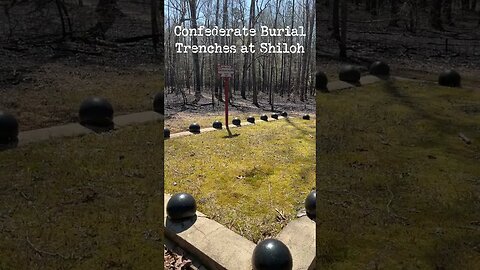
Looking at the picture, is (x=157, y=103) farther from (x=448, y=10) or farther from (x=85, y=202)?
(x=448, y=10)

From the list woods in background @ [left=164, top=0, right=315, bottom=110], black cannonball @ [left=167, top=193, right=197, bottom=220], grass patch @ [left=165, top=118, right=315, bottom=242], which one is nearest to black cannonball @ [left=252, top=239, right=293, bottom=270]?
grass patch @ [left=165, top=118, right=315, bottom=242]

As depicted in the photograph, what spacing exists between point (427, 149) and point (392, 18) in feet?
3.65

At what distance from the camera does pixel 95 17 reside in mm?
3320

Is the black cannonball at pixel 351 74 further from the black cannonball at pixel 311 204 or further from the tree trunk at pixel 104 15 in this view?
the tree trunk at pixel 104 15

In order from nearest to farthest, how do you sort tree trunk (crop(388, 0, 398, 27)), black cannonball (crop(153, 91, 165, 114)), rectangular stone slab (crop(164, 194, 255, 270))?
1. black cannonball (crop(153, 91, 165, 114))
2. tree trunk (crop(388, 0, 398, 27))
3. rectangular stone slab (crop(164, 194, 255, 270))

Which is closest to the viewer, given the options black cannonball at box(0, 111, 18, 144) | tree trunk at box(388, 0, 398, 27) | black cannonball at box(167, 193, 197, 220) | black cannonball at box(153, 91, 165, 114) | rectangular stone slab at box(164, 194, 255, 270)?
black cannonball at box(0, 111, 18, 144)

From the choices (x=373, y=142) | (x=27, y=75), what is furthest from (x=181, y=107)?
(x=373, y=142)

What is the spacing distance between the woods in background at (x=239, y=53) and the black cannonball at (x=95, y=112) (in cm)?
52

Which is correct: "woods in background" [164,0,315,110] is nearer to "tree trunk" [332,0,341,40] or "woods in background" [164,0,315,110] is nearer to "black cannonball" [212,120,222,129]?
"tree trunk" [332,0,341,40]

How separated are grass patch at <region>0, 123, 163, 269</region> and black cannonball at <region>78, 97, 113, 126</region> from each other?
0.11m

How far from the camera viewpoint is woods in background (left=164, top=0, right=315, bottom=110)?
3430 mm

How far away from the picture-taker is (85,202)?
3230mm

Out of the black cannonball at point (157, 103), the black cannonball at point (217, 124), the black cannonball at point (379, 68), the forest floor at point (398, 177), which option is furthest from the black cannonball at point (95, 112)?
the black cannonball at point (379, 68)

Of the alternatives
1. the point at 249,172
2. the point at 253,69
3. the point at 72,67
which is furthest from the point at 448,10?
the point at 72,67
